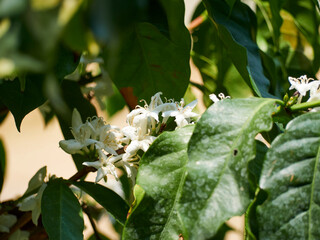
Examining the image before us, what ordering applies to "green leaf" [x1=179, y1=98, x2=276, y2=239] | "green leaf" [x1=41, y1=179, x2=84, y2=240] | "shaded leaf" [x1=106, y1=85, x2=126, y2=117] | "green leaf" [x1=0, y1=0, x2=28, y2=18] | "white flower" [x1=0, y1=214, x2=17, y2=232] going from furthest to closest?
"shaded leaf" [x1=106, y1=85, x2=126, y2=117], "white flower" [x1=0, y1=214, x2=17, y2=232], "green leaf" [x1=41, y1=179, x2=84, y2=240], "green leaf" [x1=179, y1=98, x2=276, y2=239], "green leaf" [x1=0, y1=0, x2=28, y2=18]

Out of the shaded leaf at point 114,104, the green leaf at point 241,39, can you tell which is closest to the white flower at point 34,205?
the green leaf at point 241,39

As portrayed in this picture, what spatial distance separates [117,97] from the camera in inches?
34.9

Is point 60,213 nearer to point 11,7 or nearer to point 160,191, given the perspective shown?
point 160,191

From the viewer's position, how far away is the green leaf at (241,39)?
496mm

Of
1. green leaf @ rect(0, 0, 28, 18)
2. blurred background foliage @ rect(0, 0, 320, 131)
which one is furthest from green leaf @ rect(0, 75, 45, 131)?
green leaf @ rect(0, 0, 28, 18)

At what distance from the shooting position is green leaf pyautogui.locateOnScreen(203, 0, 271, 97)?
0.50 metres

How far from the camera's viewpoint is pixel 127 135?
458 mm

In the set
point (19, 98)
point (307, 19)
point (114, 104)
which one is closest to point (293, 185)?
point (19, 98)

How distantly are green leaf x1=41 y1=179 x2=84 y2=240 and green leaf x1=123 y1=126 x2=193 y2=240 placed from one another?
93mm

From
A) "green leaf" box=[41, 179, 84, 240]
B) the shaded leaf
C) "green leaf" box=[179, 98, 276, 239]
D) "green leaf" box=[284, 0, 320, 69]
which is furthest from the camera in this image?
the shaded leaf

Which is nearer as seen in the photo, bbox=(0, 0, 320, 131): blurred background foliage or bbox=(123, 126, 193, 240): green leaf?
bbox=(0, 0, 320, 131): blurred background foliage

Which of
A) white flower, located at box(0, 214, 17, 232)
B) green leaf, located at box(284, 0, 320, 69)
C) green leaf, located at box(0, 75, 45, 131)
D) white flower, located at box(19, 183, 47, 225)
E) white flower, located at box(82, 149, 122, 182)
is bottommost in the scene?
white flower, located at box(0, 214, 17, 232)

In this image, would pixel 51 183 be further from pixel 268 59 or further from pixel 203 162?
pixel 268 59

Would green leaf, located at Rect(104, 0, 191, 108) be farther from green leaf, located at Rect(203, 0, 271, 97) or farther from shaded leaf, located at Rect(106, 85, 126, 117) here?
shaded leaf, located at Rect(106, 85, 126, 117)
